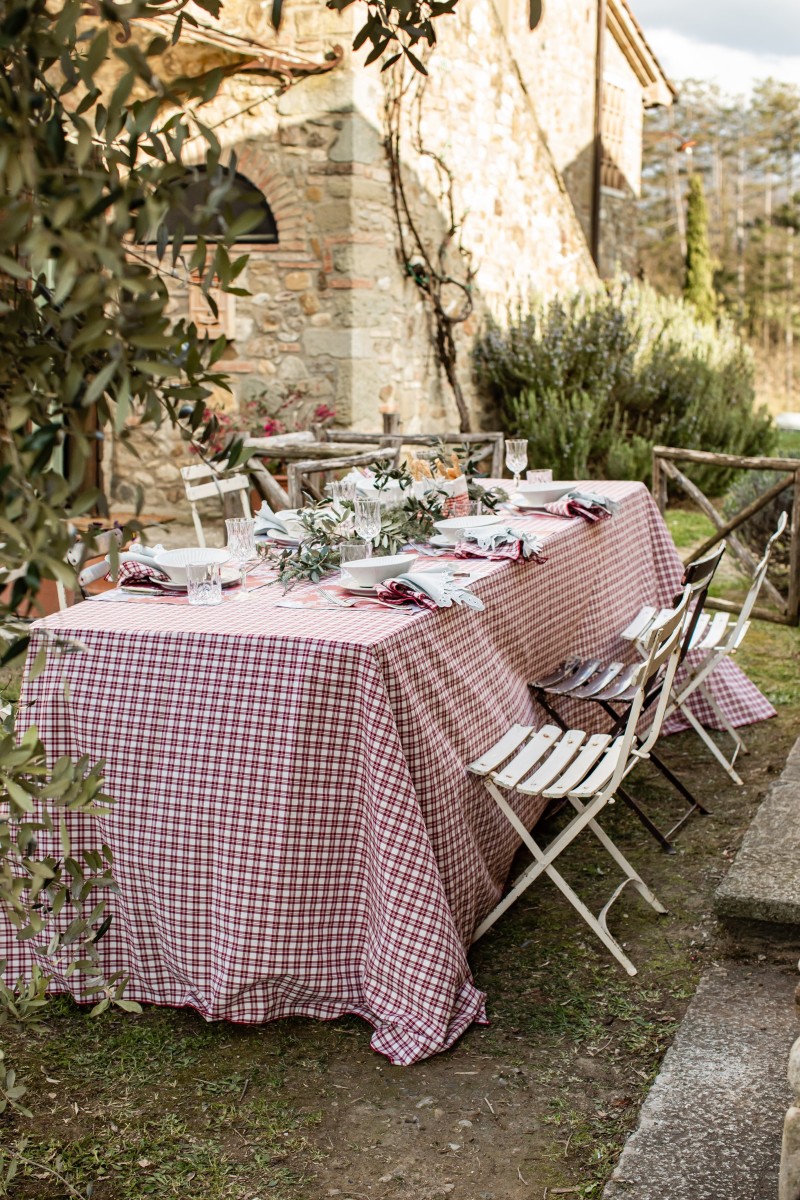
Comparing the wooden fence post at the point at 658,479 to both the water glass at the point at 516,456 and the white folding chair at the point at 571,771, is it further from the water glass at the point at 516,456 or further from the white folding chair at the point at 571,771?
the white folding chair at the point at 571,771

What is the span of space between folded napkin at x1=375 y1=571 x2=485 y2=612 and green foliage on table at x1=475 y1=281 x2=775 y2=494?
22.2 ft

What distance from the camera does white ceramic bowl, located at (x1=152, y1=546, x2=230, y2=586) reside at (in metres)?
3.51

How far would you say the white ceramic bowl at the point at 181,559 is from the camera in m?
3.51

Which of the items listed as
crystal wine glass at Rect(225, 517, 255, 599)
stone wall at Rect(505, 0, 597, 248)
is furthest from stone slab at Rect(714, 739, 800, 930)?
stone wall at Rect(505, 0, 597, 248)

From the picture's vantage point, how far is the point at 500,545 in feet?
13.1

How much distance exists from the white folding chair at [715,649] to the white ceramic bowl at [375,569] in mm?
1156

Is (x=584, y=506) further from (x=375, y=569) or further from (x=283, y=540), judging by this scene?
(x=375, y=569)

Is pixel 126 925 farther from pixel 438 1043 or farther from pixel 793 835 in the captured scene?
pixel 793 835

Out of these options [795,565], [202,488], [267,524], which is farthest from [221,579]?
[795,565]

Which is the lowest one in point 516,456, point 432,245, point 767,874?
point 767,874

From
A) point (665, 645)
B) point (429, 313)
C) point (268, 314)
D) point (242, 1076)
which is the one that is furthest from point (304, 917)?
point (429, 313)

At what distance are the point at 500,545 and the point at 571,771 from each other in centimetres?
101

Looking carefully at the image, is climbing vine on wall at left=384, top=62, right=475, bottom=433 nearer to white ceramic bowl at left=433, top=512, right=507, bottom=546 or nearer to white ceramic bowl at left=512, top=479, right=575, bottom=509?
white ceramic bowl at left=512, top=479, right=575, bottom=509

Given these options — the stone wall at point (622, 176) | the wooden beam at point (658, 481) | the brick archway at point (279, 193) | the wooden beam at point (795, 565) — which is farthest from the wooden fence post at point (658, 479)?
the stone wall at point (622, 176)
